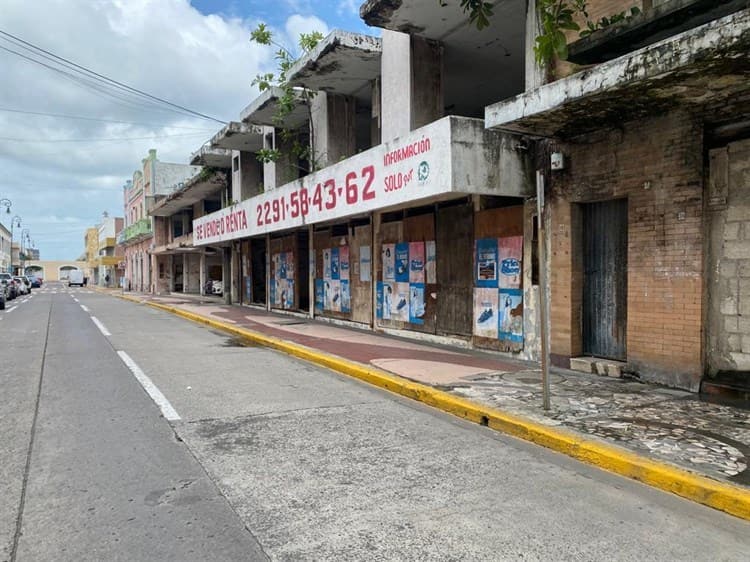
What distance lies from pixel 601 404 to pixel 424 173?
4.95 metres

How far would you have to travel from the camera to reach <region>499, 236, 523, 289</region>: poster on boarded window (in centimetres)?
984

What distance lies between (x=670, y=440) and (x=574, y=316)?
374cm

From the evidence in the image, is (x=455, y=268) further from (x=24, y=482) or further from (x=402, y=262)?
(x=24, y=482)

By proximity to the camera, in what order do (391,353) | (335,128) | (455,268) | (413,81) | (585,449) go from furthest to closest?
(335,128), (455,268), (413,81), (391,353), (585,449)

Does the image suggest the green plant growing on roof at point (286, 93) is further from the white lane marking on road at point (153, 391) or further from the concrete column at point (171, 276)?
the concrete column at point (171, 276)

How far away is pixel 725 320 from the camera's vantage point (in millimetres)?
7102

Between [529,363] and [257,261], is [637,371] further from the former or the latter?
[257,261]

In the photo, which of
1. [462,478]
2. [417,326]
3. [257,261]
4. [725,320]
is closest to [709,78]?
[725,320]

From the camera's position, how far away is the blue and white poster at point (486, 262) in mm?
10375

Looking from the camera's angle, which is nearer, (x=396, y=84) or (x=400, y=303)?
(x=396, y=84)

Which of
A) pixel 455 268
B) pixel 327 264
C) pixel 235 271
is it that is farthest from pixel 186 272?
pixel 455 268

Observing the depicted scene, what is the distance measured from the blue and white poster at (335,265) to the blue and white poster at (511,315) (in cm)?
703

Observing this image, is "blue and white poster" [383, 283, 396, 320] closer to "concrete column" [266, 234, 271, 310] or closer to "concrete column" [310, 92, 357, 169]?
"concrete column" [310, 92, 357, 169]

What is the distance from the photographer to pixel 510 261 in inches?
394
